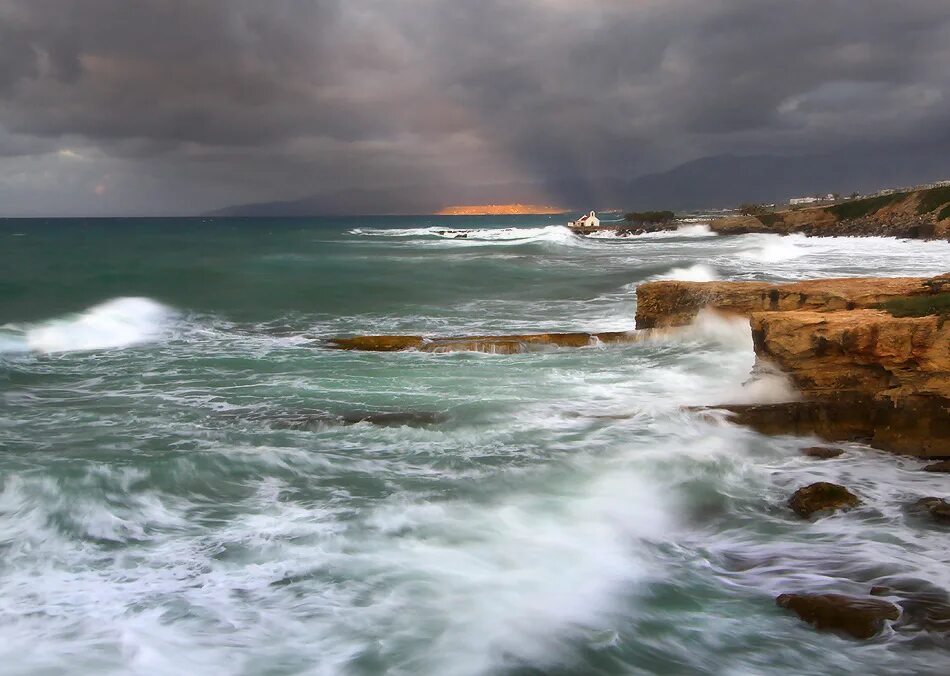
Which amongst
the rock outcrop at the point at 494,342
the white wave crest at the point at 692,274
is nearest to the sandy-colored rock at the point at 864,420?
the rock outcrop at the point at 494,342

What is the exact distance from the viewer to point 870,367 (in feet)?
28.5

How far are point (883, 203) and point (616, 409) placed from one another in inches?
2513

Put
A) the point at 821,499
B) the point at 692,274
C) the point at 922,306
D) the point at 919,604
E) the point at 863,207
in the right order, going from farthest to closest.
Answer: the point at 863,207 → the point at 692,274 → the point at 922,306 → the point at 821,499 → the point at 919,604

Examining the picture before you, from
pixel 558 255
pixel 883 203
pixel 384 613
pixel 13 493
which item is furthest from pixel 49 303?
pixel 883 203

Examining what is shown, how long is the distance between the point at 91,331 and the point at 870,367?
18.7 m

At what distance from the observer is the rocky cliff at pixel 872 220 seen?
48.6m

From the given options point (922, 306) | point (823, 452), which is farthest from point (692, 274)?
point (823, 452)

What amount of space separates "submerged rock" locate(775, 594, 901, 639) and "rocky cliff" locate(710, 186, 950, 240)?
1876 inches

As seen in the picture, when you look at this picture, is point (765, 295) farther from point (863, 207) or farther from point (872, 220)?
point (863, 207)

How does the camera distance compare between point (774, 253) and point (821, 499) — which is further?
point (774, 253)

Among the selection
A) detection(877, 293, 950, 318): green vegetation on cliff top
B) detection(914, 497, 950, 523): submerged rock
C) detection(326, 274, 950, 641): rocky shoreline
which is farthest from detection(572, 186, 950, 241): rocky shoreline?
detection(914, 497, 950, 523): submerged rock

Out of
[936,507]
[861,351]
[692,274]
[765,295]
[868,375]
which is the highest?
[765,295]

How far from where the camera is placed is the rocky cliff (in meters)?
48.6

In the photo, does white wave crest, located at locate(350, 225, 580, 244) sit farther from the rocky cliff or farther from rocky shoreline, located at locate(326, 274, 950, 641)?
rocky shoreline, located at locate(326, 274, 950, 641)
